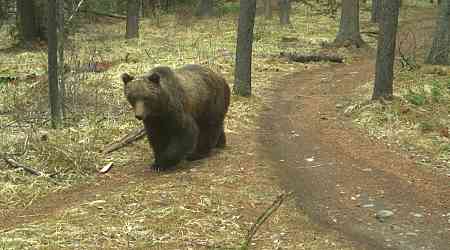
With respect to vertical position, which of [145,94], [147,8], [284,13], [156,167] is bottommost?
[156,167]

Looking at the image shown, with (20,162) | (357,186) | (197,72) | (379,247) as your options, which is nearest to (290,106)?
(197,72)

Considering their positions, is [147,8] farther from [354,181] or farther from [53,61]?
[354,181]

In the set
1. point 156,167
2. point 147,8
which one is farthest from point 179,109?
point 147,8

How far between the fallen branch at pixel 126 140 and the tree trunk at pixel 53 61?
136cm

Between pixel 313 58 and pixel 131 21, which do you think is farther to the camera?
pixel 131 21

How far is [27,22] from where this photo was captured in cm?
2419

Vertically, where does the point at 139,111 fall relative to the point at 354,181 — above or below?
above

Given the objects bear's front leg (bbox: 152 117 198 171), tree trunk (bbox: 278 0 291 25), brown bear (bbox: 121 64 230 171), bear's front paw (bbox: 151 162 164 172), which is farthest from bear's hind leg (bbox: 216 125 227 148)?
tree trunk (bbox: 278 0 291 25)

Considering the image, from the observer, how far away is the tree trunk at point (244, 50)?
13.6m

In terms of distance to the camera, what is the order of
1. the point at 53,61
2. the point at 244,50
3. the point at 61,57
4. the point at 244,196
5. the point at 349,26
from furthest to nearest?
1. the point at 349,26
2. the point at 244,50
3. the point at 61,57
4. the point at 53,61
5. the point at 244,196

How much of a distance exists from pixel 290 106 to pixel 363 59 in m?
7.83

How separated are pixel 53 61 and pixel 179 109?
3.12 metres

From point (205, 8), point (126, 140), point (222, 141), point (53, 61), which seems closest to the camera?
point (222, 141)

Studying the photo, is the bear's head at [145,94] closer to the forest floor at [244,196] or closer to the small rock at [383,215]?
the forest floor at [244,196]
